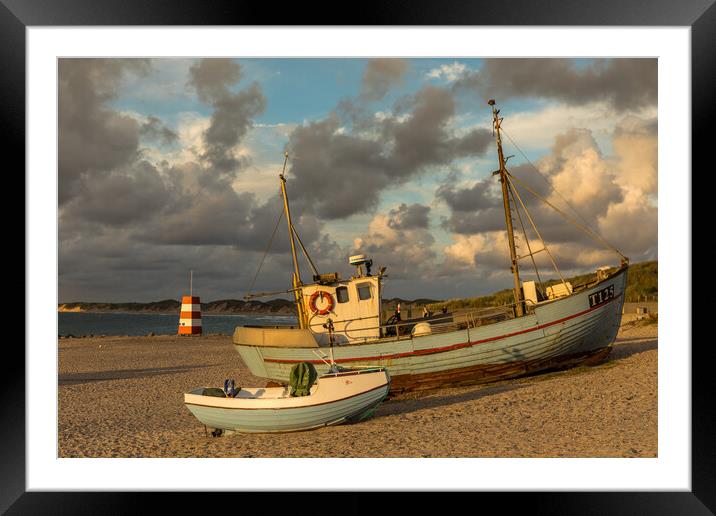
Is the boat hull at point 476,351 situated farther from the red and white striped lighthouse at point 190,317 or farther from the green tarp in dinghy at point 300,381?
the red and white striped lighthouse at point 190,317

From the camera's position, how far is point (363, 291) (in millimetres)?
16719

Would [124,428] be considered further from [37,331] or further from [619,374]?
[619,374]

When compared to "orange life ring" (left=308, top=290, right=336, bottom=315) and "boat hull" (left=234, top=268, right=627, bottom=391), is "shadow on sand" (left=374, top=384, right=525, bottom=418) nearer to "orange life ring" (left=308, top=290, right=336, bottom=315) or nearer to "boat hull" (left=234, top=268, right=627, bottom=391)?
"boat hull" (left=234, top=268, right=627, bottom=391)

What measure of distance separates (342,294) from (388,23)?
10.1 m

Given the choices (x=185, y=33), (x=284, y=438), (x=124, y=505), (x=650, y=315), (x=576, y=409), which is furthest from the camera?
(x=650, y=315)

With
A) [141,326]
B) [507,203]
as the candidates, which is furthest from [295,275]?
[141,326]

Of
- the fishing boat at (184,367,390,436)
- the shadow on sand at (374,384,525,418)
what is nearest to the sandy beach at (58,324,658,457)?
the shadow on sand at (374,384,525,418)

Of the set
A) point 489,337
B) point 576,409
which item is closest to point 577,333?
point 489,337

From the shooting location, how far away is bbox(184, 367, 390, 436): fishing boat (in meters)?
11.3

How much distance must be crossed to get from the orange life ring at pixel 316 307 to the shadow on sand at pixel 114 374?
8637 mm

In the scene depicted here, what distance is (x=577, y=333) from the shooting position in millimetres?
16547

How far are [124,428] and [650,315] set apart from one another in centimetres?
2926

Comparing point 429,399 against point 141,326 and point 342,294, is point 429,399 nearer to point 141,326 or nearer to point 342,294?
point 342,294

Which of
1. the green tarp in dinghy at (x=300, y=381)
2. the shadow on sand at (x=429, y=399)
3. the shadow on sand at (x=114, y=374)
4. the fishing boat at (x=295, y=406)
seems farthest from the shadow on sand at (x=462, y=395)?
the shadow on sand at (x=114, y=374)
